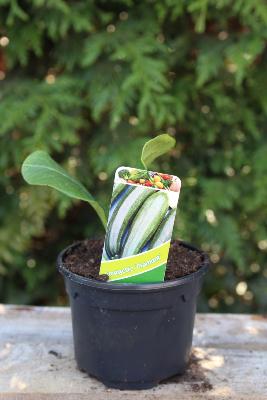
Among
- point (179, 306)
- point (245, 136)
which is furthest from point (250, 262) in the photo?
point (179, 306)

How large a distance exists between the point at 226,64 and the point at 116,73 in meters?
0.39

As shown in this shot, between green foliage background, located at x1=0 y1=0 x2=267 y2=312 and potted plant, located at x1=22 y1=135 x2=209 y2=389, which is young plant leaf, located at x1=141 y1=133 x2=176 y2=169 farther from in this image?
green foliage background, located at x1=0 y1=0 x2=267 y2=312

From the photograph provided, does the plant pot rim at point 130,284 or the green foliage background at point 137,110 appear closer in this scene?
the plant pot rim at point 130,284

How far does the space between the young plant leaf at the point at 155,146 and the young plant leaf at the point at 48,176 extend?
0.13 m

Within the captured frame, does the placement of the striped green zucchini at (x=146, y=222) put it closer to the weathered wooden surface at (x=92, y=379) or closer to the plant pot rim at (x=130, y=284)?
the plant pot rim at (x=130, y=284)

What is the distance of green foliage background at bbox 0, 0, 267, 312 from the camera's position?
1.60 metres

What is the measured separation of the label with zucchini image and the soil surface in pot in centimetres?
5

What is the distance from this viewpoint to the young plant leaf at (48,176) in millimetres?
1021

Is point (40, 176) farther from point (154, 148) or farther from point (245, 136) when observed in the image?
point (245, 136)

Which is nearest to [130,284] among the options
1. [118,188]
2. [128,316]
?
[128,316]

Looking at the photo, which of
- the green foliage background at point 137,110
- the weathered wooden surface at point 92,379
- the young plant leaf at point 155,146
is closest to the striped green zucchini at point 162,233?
the young plant leaf at point 155,146

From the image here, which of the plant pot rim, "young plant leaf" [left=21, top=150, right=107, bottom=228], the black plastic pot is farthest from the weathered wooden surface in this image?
"young plant leaf" [left=21, top=150, right=107, bottom=228]

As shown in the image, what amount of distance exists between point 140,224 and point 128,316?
170mm

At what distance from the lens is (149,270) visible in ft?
3.33
